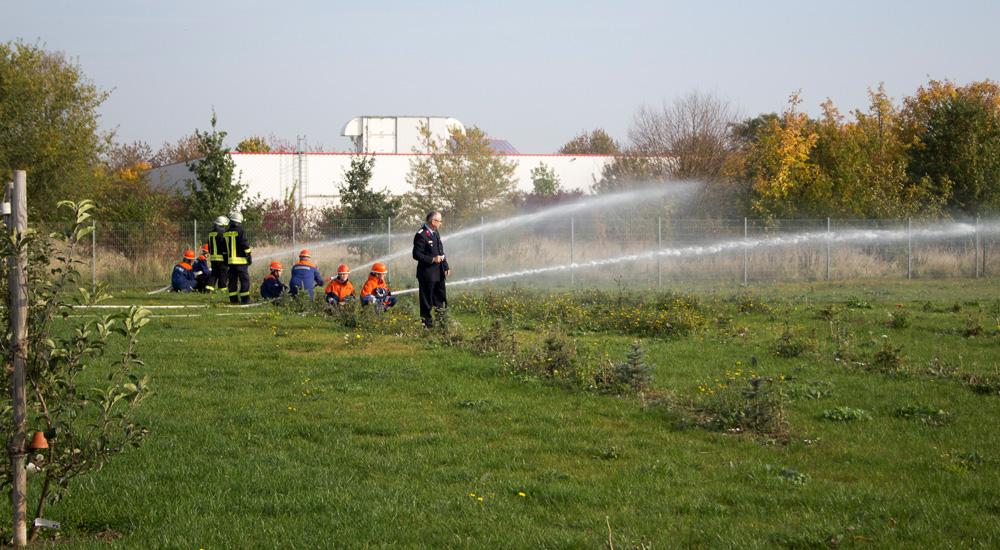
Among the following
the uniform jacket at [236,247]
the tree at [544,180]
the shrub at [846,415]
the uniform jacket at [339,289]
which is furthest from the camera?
the tree at [544,180]

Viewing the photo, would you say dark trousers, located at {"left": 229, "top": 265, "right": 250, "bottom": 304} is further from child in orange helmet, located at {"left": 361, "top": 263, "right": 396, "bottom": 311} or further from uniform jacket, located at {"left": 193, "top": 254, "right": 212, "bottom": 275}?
child in orange helmet, located at {"left": 361, "top": 263, "right": 396, "bottom": 311}

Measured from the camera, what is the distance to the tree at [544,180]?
49844 millimetres

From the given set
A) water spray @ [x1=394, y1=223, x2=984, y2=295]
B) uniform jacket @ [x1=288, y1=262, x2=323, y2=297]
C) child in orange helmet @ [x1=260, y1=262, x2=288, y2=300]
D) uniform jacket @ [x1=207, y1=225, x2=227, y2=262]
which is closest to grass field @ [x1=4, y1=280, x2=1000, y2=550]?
uniform jacket @ [x1=288, y1=262, x2=323, y2=297]

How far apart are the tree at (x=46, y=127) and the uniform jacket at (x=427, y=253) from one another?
67.9ft

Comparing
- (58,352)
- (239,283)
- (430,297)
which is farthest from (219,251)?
(58,352)

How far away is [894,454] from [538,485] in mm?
2853

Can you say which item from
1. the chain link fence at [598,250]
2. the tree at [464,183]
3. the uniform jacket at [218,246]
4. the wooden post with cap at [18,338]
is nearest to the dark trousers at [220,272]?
the uniform jacket at [218,246]

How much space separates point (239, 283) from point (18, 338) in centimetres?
1443

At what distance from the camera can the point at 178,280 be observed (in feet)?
71.7

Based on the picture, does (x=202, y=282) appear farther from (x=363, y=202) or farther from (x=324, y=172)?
(x=324, y=172)

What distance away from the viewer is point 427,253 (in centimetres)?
1348

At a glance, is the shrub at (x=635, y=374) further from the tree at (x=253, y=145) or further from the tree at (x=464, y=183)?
the tree at (x=253, y=145)

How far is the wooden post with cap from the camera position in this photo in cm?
401

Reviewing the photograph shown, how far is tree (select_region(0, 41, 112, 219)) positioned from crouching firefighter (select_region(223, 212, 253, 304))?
14.0m
